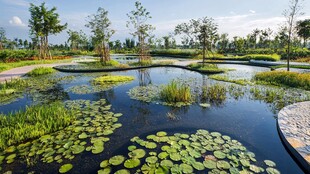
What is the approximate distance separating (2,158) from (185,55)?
80.1 ft

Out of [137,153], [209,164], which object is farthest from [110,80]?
[209,164]

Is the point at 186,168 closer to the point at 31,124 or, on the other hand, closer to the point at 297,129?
the point at 297,129

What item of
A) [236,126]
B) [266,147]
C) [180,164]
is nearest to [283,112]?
[236,126]

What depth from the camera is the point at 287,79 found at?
859cm

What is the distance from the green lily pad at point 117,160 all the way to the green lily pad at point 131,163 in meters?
0.12

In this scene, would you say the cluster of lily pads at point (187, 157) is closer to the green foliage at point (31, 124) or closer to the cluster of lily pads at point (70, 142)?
the cluster of lily pads at point (70, 142)

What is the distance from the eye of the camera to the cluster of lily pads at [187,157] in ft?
9.39

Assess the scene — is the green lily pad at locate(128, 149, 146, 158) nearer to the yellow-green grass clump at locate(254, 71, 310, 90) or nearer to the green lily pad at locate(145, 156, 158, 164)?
the green lily pad at locate(145, 156, 158, 164)

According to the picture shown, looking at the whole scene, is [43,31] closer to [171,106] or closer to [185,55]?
[185,55]

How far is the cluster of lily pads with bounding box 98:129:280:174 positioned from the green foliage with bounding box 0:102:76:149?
189cm

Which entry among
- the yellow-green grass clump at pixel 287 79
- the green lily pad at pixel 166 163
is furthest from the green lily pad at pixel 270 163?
the yellow-green grass clump at pixel 287 79

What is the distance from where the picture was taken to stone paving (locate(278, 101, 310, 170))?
3063 mm

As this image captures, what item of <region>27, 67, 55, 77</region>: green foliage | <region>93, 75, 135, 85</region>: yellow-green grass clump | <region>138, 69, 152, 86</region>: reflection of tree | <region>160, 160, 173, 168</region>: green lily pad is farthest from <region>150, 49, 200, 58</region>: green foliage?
<region>160, 160, 173, 168</region>: green lily pad

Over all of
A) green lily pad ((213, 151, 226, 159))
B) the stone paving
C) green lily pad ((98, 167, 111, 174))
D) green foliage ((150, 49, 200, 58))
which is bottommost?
green lily pad ((98, 167, 111, 174))
